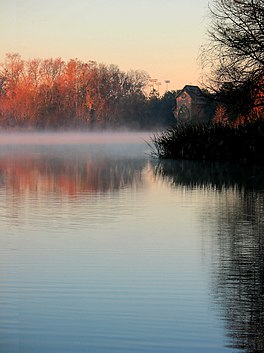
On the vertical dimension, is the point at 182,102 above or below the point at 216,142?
above

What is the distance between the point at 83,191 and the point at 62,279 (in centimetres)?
1120

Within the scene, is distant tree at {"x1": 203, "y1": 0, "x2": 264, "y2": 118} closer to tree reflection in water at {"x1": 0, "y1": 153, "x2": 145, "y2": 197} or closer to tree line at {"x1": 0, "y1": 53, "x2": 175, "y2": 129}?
tree reflection in water at {"x1": 0, "y1": 153, "x2": 145, "y2": 197}

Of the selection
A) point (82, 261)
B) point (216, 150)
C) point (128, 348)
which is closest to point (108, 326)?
point (128, 348)

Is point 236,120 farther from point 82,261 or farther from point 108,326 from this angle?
point 108,326

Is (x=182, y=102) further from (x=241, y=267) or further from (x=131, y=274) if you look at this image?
(x=131, y=274)

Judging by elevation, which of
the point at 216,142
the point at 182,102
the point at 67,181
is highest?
the point at 182,102

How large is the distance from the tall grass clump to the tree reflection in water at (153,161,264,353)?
534 inches

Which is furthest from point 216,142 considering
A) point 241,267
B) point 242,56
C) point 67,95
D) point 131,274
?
point 67,95

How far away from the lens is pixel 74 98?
106 metres

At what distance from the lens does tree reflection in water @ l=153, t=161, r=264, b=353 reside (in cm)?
567

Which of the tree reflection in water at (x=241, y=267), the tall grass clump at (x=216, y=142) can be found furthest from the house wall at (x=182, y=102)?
the tree reflection in water at (x=241, y=267)

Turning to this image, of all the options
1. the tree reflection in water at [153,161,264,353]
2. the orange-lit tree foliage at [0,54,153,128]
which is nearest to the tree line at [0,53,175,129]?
the orange-lit tree foliage at [0,54,153,128]

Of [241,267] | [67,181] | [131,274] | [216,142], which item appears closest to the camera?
[131,274]

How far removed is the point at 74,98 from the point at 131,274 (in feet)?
327
